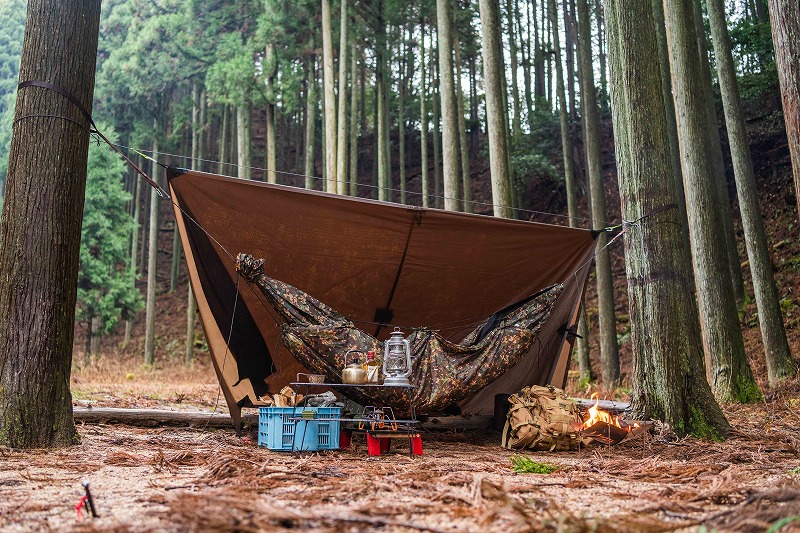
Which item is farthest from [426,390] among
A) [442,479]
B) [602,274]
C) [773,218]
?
[773,218]

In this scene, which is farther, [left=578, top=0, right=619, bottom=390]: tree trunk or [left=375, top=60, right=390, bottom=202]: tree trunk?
[left=375, top=60, right=390, bottom=202]: tree trunk

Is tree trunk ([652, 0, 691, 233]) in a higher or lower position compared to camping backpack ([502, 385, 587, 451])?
higher

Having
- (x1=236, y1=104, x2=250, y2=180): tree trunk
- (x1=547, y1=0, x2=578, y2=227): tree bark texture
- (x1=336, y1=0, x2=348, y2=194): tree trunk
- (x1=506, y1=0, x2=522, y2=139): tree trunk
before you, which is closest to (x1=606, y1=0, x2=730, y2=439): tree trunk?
(x1=547, y1=0, x2=578, y2=227): tree bark texture

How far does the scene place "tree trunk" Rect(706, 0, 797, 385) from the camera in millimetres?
7629

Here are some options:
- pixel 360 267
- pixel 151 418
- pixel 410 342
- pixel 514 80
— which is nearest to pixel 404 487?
pixel 410 342

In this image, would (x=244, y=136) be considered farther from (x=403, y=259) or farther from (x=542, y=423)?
(x=542, y=423)

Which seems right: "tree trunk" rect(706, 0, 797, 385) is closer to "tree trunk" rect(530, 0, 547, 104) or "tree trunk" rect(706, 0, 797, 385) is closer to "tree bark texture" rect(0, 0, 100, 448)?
"tree bark texture" rect(0, 0, 100, 448)

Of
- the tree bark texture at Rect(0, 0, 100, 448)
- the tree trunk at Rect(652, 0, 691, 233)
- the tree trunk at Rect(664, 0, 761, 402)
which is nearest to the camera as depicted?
the tree bark texture at Rect(0, 0, 100, 448)

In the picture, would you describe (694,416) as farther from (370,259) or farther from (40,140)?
(40,140)

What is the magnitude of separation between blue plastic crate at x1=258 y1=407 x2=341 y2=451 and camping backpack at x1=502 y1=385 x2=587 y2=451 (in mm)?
1248

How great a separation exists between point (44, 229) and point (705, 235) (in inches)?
217

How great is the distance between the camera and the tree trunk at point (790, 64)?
3547 mm

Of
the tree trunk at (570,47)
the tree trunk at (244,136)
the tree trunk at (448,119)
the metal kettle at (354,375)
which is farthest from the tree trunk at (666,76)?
the tree trunk at (244,136)

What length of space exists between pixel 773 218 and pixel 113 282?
13.2m
